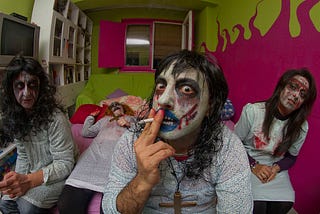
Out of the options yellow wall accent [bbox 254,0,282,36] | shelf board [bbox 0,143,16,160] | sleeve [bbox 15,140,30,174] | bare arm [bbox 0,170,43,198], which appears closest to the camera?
bare arm [bbox 0,170,43,198]

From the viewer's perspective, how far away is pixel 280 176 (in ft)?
4.35

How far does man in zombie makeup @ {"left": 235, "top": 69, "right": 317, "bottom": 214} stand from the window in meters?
2.98

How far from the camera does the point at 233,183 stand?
2.41 feet

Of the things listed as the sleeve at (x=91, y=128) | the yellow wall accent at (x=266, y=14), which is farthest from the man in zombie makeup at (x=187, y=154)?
the yellow wall accent at (x=266, y=14)

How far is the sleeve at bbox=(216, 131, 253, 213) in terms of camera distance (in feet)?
2.40

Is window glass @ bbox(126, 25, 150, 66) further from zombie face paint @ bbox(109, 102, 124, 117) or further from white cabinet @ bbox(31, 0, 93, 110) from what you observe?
zombie face paint @ bbox(109, 102, 124, 117)

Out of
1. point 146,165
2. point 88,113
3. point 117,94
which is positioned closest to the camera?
point 146,165

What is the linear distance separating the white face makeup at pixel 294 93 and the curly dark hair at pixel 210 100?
0.65 metres

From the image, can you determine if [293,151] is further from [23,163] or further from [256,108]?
[23,163]

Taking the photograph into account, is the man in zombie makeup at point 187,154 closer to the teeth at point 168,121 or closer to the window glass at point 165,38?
the teeth at point 168,121

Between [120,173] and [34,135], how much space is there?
69 centimetres

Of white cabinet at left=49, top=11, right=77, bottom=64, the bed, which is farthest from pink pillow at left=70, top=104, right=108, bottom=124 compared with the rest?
white cabinet at left=49, top=11, right=77, bottom=64

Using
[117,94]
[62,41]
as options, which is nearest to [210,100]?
[62,41]

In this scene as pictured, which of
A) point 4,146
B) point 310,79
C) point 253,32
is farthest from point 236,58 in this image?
point 4,146
